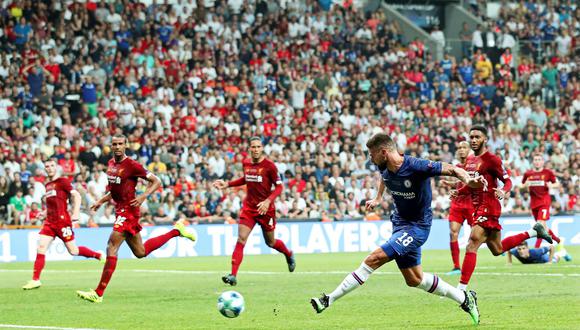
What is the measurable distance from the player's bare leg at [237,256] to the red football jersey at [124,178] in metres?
2.44

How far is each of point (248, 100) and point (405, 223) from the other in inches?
990

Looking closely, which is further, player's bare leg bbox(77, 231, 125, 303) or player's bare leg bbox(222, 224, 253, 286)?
player's bare leg bbox(222, 224, 253, 286)

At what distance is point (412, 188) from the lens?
12.9m

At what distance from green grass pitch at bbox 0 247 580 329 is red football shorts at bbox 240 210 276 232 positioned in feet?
3.33

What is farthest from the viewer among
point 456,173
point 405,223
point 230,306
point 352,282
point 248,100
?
point 248,100

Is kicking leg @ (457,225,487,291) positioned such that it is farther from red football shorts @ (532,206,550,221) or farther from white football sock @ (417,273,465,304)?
red football shorts @ (532,206,550,221)

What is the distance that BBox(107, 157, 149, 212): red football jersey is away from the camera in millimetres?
17469

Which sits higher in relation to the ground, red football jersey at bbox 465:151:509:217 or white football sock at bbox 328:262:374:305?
red football jersey at bbox 465:151:509:217

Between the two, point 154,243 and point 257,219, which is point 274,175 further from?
point 154,243

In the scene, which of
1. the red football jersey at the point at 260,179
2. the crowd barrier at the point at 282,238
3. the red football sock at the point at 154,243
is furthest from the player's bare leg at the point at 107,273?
the crowd barrier at the point at 282,238

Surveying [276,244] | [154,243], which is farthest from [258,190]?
[154,243]

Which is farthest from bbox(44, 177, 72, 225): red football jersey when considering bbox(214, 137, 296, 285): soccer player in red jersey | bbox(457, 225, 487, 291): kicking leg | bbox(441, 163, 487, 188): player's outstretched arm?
bbox(441, 163, 487, 188): player's outstretched arm

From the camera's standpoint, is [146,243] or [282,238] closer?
[146,243]

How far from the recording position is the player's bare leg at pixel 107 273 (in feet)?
54.6
